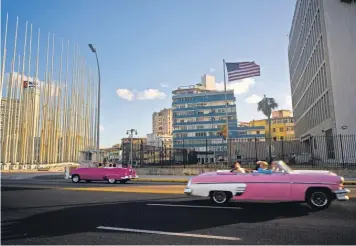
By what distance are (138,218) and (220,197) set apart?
3.06 m

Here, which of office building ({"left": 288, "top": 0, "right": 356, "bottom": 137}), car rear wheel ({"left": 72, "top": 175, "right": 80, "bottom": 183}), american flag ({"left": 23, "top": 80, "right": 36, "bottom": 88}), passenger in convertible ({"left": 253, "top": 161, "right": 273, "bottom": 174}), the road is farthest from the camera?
american flag ({"left": 23, "top": 80, "right": 36, "bottom": 88})

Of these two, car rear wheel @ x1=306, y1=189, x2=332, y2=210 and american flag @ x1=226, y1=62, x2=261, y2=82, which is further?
american flag @ x1=226, y1=62, x2=261, y2=82

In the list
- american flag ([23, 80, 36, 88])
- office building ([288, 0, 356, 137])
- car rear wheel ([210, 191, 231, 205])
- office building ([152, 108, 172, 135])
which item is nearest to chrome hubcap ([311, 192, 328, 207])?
car rear wheel ([210, 191, 231, 205])

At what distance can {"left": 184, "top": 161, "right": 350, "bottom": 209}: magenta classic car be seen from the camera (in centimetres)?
790

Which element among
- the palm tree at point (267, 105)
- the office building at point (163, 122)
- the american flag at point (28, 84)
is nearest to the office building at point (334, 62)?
the palm tree at point (267, 105)

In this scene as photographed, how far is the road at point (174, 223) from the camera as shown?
5172 mm

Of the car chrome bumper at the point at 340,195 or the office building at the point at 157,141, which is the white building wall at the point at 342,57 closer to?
the car chrome bumper at the point at 340,195

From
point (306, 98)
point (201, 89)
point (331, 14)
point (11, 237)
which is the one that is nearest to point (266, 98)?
point (306, 98)

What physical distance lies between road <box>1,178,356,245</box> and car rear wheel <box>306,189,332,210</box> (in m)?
0.22

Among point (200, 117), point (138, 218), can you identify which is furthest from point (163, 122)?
point (138, 218)

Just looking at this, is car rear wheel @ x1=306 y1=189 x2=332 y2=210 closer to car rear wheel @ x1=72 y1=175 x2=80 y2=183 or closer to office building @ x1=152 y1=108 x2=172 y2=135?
car rear wheel @ x1=72 y1=175 x2=80 y2=183

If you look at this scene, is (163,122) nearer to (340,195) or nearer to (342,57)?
(342,57)

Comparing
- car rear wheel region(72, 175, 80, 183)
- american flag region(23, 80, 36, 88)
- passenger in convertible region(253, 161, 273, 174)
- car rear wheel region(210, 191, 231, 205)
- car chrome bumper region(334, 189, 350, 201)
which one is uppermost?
american flag region(23, 80, 36, 88)

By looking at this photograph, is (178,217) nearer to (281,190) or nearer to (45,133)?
(281,190)
